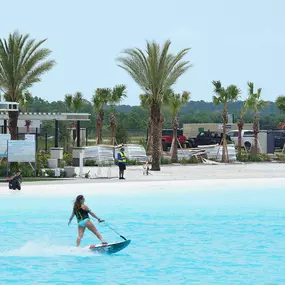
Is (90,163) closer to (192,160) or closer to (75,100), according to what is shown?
(192,160)

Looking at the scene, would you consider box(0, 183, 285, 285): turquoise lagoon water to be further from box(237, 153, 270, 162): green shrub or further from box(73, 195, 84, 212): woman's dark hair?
box(237, 153, 270, 162): green shrub

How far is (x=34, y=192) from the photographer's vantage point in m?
31.2

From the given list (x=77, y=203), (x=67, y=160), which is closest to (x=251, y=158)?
(x=67, y=160)

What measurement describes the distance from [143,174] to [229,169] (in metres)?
7.68

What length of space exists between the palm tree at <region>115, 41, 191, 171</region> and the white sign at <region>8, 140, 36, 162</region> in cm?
960

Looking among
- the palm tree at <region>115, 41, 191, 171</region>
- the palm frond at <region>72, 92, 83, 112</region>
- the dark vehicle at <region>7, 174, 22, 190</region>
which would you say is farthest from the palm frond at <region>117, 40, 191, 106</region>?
the palm frond at <region>72, 92, 83, 112</region>

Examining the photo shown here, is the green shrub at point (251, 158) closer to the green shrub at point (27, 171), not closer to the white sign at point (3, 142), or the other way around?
the green shrub at point (27, 171)

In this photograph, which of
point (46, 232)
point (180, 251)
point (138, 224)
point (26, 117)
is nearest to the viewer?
point (180, 251)

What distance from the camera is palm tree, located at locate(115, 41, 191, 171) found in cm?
4416

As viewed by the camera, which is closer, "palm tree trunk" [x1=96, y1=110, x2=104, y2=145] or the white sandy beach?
the white sandy beach

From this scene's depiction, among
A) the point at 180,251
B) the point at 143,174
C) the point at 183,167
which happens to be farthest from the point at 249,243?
the point at 183,167

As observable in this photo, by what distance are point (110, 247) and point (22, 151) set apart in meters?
18.8

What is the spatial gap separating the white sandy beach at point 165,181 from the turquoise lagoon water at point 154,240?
175cm

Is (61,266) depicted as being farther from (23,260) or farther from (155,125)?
(155,125)
